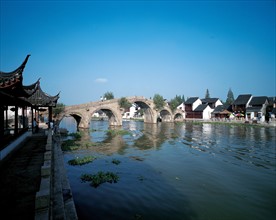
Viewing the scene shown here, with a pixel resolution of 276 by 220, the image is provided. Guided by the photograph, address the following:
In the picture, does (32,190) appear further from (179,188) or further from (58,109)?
(58,109)

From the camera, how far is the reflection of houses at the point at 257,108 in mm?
59688

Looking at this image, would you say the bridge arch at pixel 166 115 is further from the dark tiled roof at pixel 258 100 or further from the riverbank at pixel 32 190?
the riverbank at pixel 32 190

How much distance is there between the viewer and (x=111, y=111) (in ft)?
166

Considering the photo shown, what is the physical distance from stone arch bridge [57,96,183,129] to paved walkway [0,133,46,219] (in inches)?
1102

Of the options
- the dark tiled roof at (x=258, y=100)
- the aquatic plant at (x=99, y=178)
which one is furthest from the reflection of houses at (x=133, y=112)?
the aquatic plant at (x=99, y=178)

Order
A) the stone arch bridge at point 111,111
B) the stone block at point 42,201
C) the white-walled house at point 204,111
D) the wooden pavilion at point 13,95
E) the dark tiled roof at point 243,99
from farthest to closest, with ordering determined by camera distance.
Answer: the white-walled house at point 204,111, the dark tiled roof at point 243,99, the stone arch bridge at point 111,111, the wooden pavilion at point 13,95, the stone block at point 42,201

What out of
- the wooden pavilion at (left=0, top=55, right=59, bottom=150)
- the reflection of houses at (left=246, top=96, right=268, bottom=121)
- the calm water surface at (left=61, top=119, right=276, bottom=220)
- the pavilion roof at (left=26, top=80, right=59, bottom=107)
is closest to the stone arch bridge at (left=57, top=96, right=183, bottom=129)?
the pavilion roof at (left=26, top=80, right=59, bottom=107)

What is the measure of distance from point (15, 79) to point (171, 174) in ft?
37.9

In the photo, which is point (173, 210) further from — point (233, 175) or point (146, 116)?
point (146, 116)

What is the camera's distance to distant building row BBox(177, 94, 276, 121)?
5987cm

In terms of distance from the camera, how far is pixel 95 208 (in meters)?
9.28

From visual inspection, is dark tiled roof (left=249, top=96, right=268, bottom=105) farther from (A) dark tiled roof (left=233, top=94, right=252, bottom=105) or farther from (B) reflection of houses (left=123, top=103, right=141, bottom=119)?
(B) reflection of houses (left=123, top=103, right=141, bottom=119)

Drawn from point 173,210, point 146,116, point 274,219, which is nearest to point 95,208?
point 173,210

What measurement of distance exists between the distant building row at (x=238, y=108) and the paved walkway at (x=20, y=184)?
62295 mm
